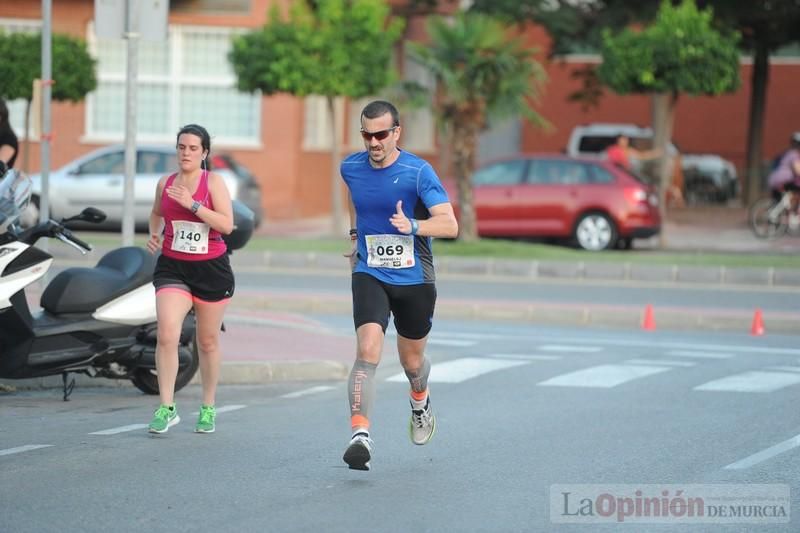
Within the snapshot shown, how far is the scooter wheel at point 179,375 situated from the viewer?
1159 centimetres

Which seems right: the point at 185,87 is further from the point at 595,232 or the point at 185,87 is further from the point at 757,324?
the point at 757,324

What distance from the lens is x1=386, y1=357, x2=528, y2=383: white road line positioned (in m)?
13.4

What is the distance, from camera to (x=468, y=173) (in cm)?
2614

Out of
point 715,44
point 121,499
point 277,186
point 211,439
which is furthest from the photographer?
point 277,186

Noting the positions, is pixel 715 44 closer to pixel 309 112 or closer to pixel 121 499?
pixel 309 112

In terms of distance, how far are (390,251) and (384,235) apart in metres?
0.08

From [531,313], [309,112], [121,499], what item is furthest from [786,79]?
[121,499]

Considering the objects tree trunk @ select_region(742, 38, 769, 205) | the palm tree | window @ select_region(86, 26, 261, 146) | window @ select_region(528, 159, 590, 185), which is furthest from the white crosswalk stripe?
tree trunk @ select_region(742, 38, 769, 205)

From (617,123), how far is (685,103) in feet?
6.63

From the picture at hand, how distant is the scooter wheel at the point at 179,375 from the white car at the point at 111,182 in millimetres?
16952

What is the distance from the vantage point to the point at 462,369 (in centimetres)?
1401

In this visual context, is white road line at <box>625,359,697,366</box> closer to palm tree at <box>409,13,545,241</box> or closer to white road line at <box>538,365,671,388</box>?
white road line at <box>538,365,671,388</box>

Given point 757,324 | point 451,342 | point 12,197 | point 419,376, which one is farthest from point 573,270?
point 419,376

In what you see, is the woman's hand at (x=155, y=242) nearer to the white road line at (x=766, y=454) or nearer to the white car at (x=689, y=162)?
the white road line at (x=766, y=454)
